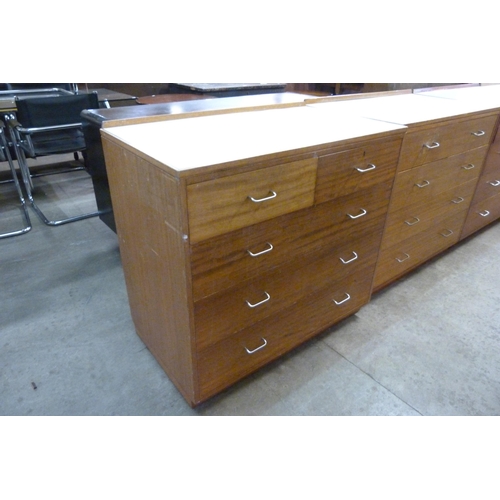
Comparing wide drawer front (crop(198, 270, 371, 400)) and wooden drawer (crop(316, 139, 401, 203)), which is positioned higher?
wooden drawer (crop(316, 139, 401, 203))

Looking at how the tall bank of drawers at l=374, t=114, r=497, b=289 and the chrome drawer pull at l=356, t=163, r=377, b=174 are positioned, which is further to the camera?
the tall bank of drawers at l=374, t=114, r=497, b=289

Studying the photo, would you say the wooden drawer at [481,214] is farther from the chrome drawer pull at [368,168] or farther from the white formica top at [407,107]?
the chrome drawer pull at [368,168]

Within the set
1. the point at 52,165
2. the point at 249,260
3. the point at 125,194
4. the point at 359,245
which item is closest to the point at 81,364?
the point at 125,194

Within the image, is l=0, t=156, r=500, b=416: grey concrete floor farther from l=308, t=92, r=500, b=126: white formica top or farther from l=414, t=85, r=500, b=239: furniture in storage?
l=308, t=92, r=500, b=126: white formica top

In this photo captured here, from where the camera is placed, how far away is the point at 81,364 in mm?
1511

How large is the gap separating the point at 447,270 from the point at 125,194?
1.85 m

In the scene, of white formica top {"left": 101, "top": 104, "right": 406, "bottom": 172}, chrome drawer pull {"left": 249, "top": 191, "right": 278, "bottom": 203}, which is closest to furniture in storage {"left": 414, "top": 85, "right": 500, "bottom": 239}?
white formica top {"left": 101, "top": 104, "right": 406, "bottom": 172}

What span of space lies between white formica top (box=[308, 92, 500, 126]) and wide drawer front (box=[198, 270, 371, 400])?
0.66 metres

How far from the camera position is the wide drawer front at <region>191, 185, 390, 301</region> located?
3.36 feet

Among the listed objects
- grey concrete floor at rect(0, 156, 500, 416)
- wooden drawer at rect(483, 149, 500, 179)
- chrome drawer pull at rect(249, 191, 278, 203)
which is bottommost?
grey concrete floor at rect(0, 156, 500, 416)

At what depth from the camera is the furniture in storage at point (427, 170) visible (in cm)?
156

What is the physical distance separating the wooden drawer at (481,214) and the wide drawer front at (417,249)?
3.7 inches

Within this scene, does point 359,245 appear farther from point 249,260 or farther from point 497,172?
point 497,172

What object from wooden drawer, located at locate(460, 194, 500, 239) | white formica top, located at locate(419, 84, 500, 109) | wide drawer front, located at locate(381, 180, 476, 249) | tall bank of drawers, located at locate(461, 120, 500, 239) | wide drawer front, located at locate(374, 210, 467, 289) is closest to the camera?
wide drawer front, located at locate(381, 180, 476, 249)
